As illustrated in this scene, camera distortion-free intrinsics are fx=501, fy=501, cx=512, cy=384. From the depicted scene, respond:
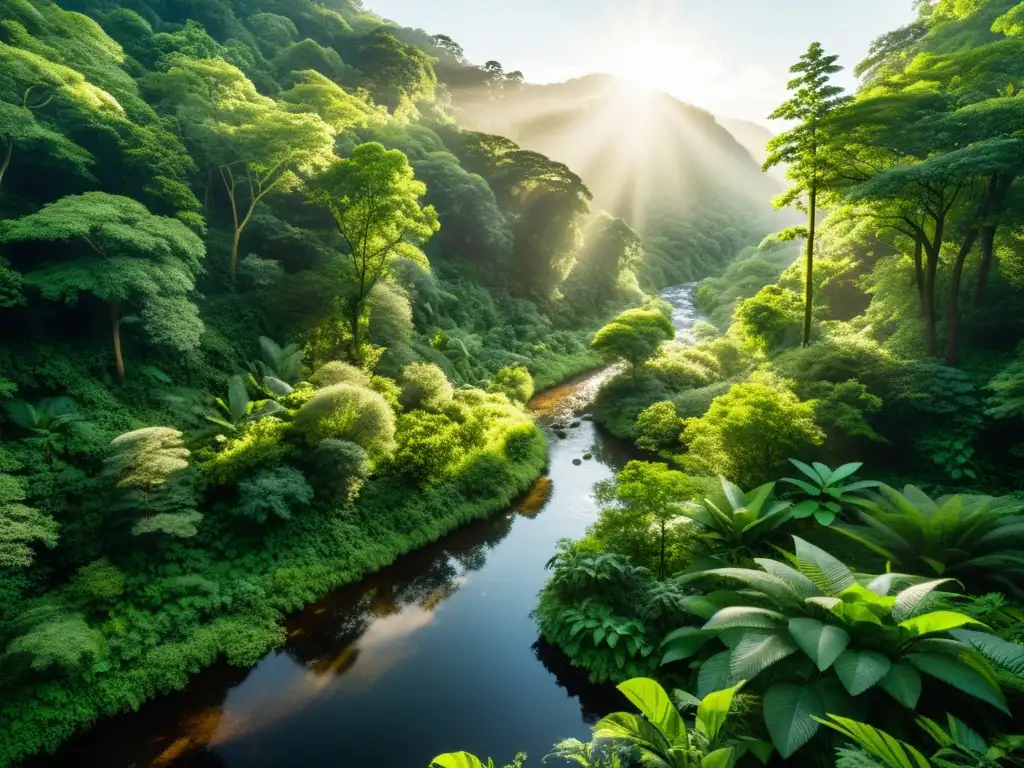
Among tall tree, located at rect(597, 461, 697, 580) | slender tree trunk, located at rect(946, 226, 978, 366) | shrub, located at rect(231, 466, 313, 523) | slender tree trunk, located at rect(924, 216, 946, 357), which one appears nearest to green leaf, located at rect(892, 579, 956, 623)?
tall tree, located at rect(597, 461, 697, 580)

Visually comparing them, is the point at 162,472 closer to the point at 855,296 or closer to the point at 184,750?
the point at 184,750

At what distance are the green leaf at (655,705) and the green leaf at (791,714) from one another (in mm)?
1171

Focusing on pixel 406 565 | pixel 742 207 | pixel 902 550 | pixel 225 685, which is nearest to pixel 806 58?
pixel 902 550

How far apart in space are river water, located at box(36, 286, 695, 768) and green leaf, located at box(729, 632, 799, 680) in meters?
3.52

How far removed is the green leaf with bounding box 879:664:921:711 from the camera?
17.3 ft

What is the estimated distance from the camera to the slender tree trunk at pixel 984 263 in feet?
48.6

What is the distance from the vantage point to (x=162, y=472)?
404 inches

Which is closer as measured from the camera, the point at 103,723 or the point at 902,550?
the point at 103,723

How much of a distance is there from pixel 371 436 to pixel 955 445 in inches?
579

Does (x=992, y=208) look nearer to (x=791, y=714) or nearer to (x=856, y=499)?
(x=856, y=499)

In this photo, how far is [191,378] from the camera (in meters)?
15.3

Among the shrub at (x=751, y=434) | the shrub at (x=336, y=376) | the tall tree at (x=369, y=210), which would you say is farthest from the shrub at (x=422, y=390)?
the shrub at (x=751, y=434)

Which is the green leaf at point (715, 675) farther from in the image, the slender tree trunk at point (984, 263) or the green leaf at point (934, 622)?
the slender tree trunk at point (984, 263)

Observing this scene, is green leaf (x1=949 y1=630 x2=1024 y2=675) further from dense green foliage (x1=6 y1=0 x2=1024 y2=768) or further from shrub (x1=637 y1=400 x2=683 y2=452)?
shrub (x1=637 y1=400 x2=683 y2=452)
